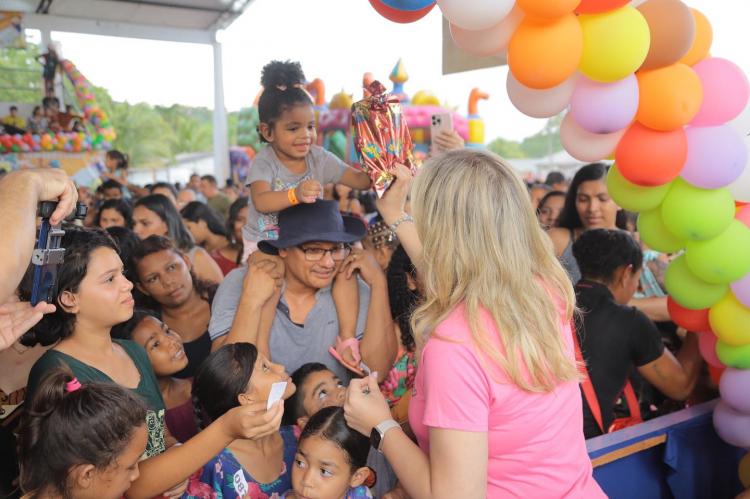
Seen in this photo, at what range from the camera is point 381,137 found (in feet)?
7.54

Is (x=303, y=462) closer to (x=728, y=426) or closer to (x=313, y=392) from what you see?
(x=313, y=392)

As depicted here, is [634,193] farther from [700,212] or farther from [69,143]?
[69,143]

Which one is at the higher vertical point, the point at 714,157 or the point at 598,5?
the point at 598,5

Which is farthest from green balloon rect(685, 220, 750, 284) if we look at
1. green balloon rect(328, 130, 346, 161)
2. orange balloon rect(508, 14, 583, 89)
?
green balloon rect(328, 130, 346, 161)

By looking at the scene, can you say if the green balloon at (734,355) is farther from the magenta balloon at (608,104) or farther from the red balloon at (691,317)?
the magenta balloon at (608,104)

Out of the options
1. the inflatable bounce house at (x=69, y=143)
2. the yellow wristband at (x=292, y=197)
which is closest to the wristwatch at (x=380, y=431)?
the yellow wristband at (x=292, y=197)

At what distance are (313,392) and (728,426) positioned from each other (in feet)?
5.52

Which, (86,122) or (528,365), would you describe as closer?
(528,365)

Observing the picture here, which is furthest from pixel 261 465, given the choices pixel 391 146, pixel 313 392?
pixel 391 146

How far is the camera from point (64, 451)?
1.42 m

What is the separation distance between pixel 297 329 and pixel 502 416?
1271 millimetres

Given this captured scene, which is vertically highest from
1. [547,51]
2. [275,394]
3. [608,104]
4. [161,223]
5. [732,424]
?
[547,51]

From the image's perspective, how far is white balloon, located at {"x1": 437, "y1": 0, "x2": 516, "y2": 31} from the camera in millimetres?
1717

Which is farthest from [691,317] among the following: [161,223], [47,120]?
[47,120]
